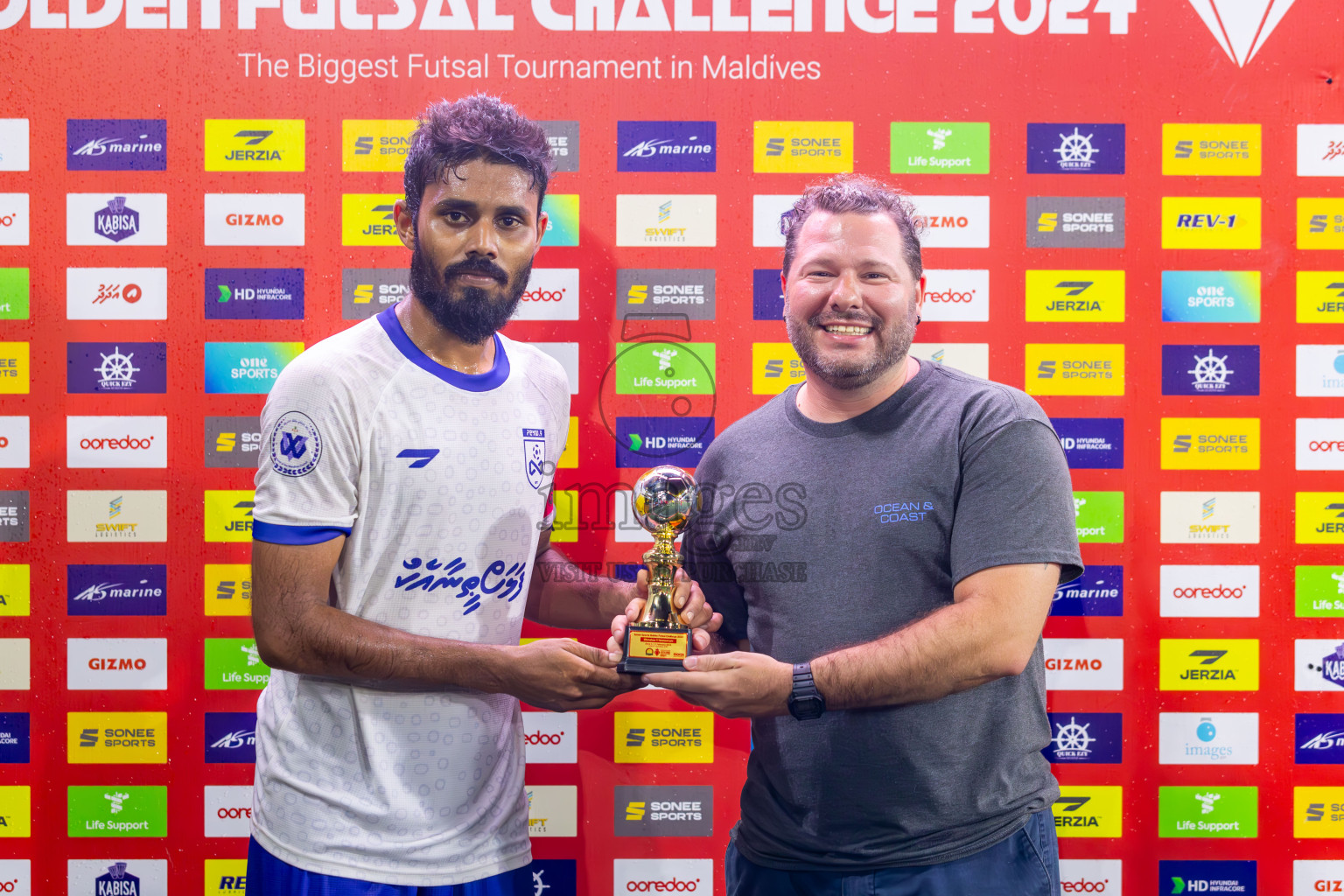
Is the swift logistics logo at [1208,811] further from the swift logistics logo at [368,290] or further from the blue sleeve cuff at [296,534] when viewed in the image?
the swift logistics logo at [368,290]

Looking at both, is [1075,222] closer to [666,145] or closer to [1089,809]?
[666,145]

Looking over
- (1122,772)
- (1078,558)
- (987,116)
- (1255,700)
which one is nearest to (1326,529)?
(1255,700)

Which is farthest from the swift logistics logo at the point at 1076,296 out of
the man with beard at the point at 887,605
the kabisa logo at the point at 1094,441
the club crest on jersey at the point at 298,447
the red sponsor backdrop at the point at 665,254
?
the club crest on jersey at the point at 298,447

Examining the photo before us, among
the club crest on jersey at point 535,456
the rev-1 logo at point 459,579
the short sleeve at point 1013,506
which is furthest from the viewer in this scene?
the club crest on jersey at point 535,456

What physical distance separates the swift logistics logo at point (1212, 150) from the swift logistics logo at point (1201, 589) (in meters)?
1.19

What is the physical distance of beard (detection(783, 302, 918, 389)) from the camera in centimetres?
185

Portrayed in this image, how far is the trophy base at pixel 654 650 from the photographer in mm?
1786

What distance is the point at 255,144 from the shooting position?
2508 millimetres

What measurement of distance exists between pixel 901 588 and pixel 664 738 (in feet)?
3.62

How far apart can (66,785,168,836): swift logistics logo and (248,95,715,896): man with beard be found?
3.01ft

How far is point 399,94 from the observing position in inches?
98.3

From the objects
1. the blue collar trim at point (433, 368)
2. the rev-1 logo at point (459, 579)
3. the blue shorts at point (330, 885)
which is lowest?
the blue shorts at point (330, 885)

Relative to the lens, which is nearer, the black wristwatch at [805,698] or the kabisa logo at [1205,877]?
the black wristwatch at [805,698]

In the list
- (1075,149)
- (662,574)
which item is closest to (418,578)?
(662,574)
